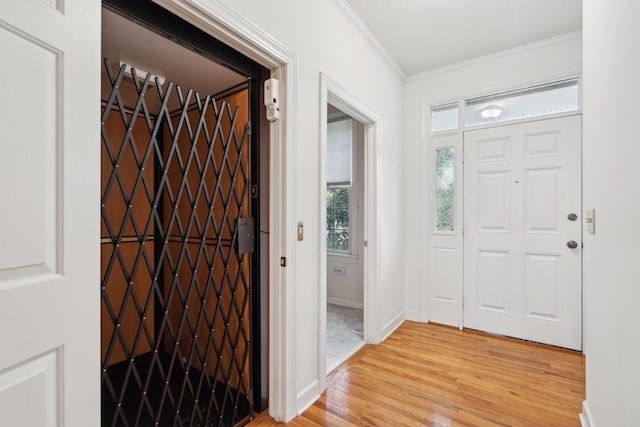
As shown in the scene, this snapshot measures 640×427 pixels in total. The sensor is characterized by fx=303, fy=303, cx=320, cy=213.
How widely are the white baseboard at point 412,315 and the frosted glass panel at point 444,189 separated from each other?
94cm

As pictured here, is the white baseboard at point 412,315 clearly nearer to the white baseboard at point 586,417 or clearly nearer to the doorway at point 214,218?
the white baseboard at point 586,417

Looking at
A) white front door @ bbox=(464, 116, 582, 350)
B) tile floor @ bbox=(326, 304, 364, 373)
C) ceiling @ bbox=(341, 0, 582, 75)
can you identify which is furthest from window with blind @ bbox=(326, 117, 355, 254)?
white front door @ bbox=(464, 116, 582, 350)

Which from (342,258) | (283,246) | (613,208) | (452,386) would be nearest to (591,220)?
(613,208)

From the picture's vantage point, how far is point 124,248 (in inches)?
84.9

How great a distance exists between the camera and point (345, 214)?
13.1 ft

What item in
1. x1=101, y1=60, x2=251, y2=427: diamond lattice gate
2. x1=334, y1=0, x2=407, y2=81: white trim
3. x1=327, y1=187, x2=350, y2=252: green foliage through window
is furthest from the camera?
x1=327, y1=187, x2=350, y2=252: green foliage through window

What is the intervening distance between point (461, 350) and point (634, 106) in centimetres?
225

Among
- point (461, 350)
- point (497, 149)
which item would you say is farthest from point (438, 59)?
point (461, 350)

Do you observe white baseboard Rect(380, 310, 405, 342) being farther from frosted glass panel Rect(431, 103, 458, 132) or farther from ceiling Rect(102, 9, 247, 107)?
ceiling Rect(102, 9, 247, 107)

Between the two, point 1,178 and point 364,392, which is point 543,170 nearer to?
point 364,392

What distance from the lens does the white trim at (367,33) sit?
7.21ft

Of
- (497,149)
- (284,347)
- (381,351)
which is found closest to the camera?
(284,347)

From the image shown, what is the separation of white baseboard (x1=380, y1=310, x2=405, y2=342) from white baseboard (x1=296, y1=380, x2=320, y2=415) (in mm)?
1032

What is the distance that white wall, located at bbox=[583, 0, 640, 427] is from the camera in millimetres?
943
